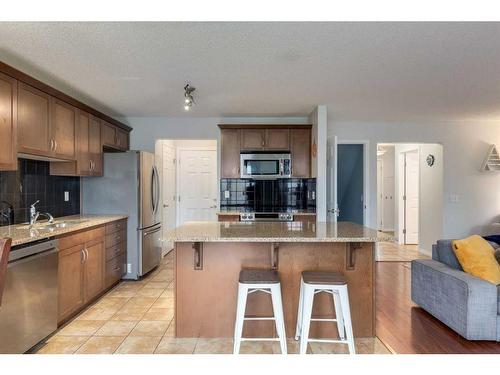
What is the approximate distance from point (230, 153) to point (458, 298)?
3.23 meters

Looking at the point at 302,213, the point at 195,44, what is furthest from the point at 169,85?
the point at 302,213

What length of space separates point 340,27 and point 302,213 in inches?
107

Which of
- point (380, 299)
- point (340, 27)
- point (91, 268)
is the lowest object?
point (380, 299)

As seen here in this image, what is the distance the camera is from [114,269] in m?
3.77

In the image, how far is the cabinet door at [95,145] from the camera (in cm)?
374

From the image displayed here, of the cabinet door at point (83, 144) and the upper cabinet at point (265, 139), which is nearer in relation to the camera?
the cabinet door at point (83, 144)

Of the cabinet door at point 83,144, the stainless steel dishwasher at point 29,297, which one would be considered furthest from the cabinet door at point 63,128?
the stainless steel dishwasher at point 29,297

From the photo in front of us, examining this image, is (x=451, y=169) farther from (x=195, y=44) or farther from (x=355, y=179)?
(x=195, y=44)

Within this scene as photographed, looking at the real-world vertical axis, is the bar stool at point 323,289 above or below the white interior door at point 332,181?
below

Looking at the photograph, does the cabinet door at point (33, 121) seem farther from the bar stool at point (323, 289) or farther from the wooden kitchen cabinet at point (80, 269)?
the bar stool at point (323, 289)

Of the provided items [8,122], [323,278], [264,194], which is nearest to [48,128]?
[8,122]

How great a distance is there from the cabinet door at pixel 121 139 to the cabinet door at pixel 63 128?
1.13 m

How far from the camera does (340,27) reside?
2.07 m
